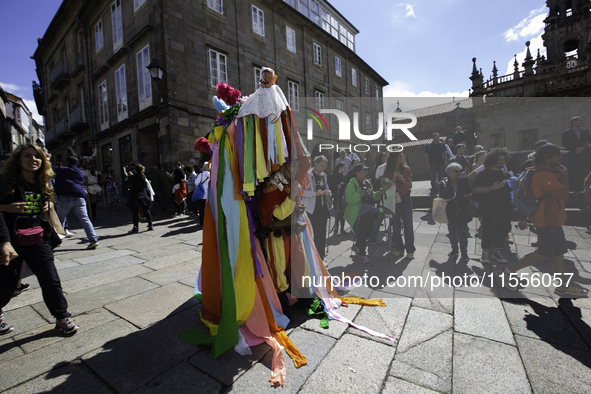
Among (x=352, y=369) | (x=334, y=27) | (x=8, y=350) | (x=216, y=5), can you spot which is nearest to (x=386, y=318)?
(x=352, y=369)

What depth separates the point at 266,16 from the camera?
1320 centimetres

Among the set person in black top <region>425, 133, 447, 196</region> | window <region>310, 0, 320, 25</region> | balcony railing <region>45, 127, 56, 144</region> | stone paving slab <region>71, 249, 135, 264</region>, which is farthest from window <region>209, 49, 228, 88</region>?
balcony railing <region>45, 127, 56, 144</region>

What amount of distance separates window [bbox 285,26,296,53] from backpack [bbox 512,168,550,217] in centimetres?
1416

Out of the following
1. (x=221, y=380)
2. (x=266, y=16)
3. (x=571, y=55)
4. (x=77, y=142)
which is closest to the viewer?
(x=221, y=380)

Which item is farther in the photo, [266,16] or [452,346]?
[266,16]

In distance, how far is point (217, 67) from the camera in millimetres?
11250

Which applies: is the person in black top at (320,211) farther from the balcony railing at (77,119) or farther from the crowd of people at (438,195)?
the balcony railing at (77,119)

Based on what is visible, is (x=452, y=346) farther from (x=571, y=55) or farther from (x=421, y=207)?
(x=571, y=55)

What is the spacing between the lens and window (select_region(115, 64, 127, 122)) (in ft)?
40.4

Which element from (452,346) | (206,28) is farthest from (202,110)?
(452,346)

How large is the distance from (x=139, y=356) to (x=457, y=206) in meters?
3.01

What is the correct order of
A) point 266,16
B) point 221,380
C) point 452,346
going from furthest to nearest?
point 266,16 → point 452,346 → point 221,380

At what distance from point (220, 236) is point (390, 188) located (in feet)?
6.23

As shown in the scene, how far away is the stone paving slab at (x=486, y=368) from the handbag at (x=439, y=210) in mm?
1096
